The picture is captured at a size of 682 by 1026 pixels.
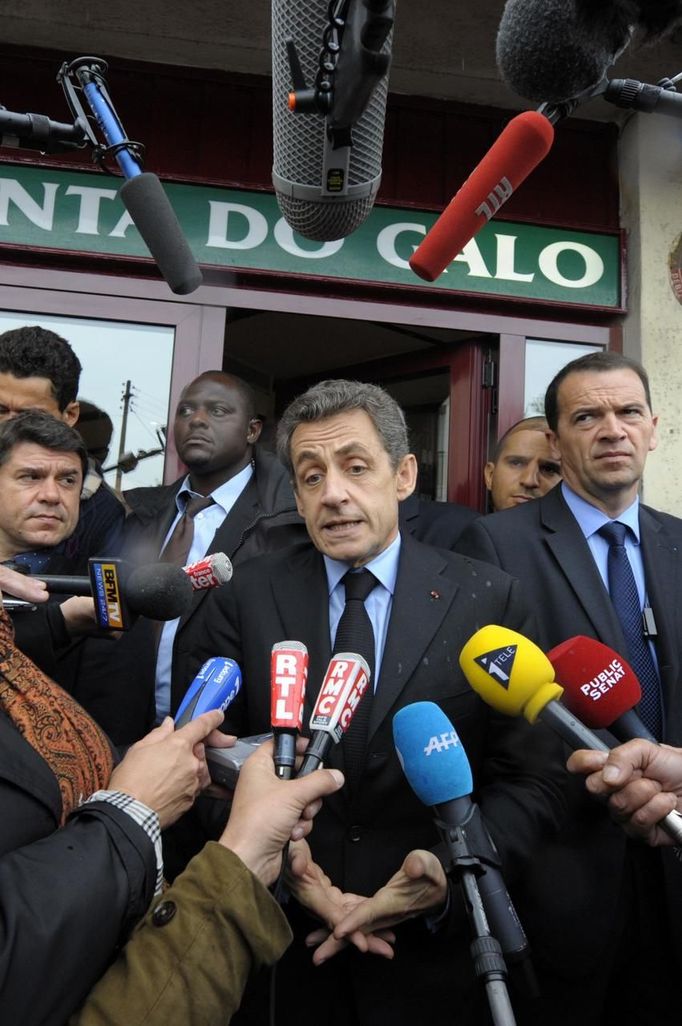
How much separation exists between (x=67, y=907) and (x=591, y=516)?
1918 millimetres

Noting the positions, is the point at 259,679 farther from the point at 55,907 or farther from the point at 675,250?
the point at 675,250

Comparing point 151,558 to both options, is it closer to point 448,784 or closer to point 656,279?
point 448,784

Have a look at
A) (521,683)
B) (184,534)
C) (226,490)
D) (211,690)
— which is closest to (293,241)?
(226,490)

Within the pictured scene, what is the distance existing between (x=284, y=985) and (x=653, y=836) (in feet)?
2.85

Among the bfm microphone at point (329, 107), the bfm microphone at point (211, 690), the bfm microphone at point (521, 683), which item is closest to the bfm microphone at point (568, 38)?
the bfm microphone at point (329, 107)

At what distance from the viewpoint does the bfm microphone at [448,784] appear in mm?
1568

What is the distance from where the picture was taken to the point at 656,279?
4.52 m

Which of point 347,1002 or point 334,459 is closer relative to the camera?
point 347,1002

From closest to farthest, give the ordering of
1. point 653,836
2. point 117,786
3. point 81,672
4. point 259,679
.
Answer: point 117,786 < point 653,836 < point 259,679 < point 81,672

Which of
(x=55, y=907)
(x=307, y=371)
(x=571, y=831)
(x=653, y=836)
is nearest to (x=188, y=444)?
(x=571, y=831)

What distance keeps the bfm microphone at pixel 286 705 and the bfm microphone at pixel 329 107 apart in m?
0.99

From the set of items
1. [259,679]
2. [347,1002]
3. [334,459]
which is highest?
[334,459]

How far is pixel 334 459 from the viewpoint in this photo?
242 cm

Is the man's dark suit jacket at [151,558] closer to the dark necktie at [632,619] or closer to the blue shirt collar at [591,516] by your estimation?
the blue shirt collar at [591,516]
